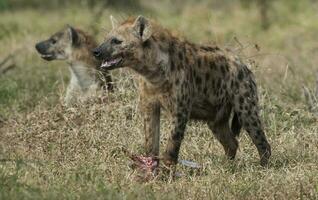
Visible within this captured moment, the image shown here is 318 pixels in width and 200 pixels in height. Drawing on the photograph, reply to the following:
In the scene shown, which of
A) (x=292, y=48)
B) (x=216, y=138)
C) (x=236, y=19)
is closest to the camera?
(x=216, y=138)

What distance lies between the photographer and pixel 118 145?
7566mm

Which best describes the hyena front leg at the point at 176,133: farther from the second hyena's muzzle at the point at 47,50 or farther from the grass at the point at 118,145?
the second hyena's muzzle at the point at 47,50

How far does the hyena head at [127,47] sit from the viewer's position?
689 centimetres

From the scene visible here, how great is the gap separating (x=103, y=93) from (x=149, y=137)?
5.13ft

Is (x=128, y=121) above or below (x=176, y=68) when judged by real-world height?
below

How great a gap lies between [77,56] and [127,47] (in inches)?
119

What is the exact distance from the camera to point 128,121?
8055mm

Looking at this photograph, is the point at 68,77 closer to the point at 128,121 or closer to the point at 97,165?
the point at 128,121

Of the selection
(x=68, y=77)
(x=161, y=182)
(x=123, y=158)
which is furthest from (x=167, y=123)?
(x=68, y=77)

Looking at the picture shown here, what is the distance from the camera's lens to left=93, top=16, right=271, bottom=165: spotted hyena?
22.7ft

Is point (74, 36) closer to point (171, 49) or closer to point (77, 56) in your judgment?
point (77, 56)

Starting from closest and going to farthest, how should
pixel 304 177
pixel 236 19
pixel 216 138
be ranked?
pixel 304 177 → pixel 216 138 → pixel 236 19

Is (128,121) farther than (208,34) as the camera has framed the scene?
No

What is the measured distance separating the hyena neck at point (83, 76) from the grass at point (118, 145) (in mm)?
269
